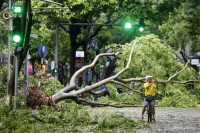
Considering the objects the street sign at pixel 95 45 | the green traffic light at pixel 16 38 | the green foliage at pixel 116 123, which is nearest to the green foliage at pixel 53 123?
the green foliage at pixel 116 123

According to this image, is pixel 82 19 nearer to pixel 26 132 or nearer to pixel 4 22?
pixel 4 22

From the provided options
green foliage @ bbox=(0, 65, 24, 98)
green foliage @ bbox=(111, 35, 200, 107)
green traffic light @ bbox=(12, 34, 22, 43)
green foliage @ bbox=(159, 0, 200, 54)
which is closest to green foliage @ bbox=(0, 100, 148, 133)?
green traffic light @ bbox=(12, 34, 22, 43)

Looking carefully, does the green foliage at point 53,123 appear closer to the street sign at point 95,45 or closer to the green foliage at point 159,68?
the green foliage at point 159,68

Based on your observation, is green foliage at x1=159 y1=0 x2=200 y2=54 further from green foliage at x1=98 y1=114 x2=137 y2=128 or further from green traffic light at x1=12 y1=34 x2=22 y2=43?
green foliage at x1=98 y1=114 x2=137 y2=128

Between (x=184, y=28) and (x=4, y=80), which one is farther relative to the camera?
(x=184, y=28)

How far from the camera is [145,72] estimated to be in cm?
2939

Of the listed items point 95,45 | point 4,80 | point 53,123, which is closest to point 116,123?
point 53,123

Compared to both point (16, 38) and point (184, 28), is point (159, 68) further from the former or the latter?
point (16, 38)

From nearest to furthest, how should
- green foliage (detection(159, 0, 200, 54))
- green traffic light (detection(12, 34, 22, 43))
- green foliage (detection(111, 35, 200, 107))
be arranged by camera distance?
green traffic light (detection(12, 34, 22, 43)) → green foliage (detection(111, 35, 200, 107)) → green foliage (detection(159, 0, 200, 54))

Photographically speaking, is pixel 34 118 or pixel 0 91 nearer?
pixel 34 118

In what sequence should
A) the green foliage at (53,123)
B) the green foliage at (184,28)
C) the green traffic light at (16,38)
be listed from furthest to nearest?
the green foliage at (184,28) < the green traffic light at (16,38) < the green foliage at (53,123)

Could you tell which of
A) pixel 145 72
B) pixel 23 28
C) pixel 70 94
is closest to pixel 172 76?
pixel 145 72

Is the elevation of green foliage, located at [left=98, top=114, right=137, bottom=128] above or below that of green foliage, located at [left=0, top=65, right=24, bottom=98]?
below

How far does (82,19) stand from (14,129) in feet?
84.0
